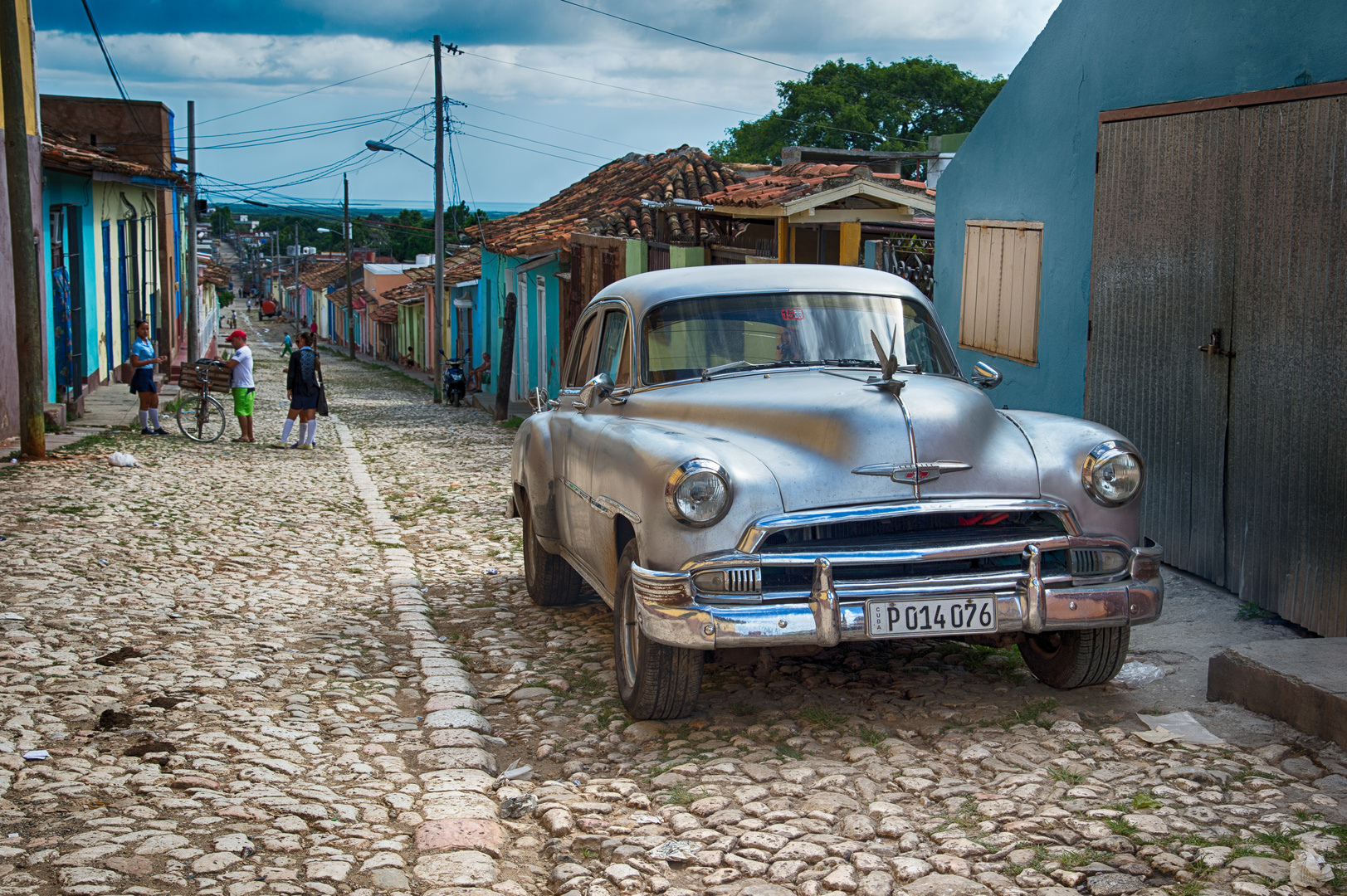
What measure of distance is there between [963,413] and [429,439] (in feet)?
47.3

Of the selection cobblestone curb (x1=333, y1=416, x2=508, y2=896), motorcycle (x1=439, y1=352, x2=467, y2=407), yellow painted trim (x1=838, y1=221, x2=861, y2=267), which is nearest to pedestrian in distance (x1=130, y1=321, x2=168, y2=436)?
yellow painted trim (x1=838, y1=221, x2=861, y2=267)

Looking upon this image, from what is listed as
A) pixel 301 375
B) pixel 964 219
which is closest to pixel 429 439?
pixel 301 375

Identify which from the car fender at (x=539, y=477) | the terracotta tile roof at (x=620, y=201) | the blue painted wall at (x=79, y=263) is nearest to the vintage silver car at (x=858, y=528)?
the car fender at (x=539, y=477)

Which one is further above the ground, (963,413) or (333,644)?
(963,413)

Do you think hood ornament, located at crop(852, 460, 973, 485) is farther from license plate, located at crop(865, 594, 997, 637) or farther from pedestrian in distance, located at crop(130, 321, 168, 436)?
pedestrian in distance, located at crop(130, 321, 168, 436)

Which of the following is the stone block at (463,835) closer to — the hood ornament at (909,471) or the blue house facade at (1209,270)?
the hood ornament at (909,471)

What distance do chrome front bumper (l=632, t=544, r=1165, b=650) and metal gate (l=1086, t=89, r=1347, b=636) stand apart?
1.56 metres

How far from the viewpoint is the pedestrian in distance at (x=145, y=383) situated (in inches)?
605

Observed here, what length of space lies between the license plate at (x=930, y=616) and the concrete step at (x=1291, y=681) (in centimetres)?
111

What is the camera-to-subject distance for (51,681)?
4.98m

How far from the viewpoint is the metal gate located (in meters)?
5.24

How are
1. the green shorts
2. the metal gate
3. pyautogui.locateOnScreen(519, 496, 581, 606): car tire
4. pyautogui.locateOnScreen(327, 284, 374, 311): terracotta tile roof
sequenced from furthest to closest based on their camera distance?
pyautogui.locateOnScreen(327, 284, 374, 311): terracotta tile roof, the green shorts, pyautogui.locateOnScreen(519, 496, 581, 606): car tire, the metal gate

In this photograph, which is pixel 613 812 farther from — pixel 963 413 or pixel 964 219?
pixel 964 219

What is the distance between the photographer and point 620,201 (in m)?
20.9
